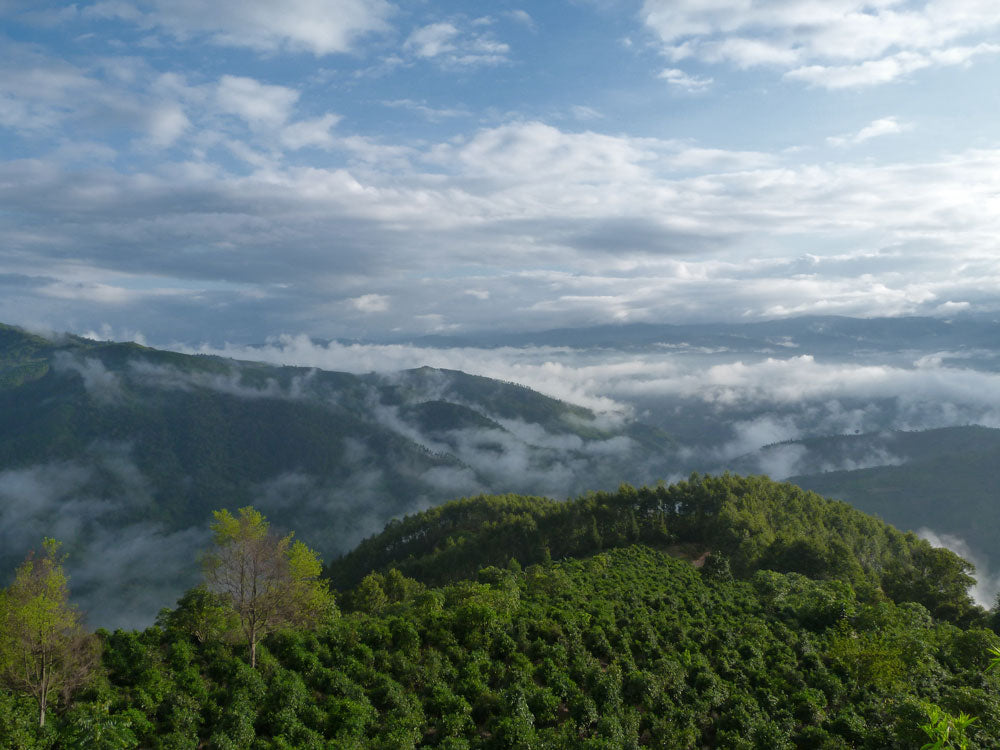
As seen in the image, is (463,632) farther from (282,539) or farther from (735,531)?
(735,531)

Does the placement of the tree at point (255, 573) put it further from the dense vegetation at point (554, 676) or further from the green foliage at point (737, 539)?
the green foliage at point (737, 539)

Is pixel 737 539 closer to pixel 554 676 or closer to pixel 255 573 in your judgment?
pixel 554 676

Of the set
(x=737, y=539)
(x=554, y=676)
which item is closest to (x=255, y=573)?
(x=554, y=676)

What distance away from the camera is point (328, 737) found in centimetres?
3584

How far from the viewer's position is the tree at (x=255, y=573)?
43.8 meters

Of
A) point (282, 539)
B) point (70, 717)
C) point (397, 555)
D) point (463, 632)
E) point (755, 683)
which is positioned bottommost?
point (397, 555)

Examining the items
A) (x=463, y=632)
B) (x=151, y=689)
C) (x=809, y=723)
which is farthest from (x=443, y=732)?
(x=809, y=723)

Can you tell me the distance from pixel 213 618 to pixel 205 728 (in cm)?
1160

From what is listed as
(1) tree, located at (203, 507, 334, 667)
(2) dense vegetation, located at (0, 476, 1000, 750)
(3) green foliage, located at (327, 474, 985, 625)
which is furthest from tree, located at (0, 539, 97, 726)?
(3) green foliage, located at (327, 474, 985, 625)

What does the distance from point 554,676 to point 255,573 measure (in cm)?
2585

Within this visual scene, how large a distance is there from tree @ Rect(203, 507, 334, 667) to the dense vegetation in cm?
196

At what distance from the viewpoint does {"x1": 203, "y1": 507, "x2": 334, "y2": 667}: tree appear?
43.8m

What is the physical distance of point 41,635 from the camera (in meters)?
34.9

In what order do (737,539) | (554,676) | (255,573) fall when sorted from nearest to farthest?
1. (255,573)
2. (554,676)
3. (737,539)
